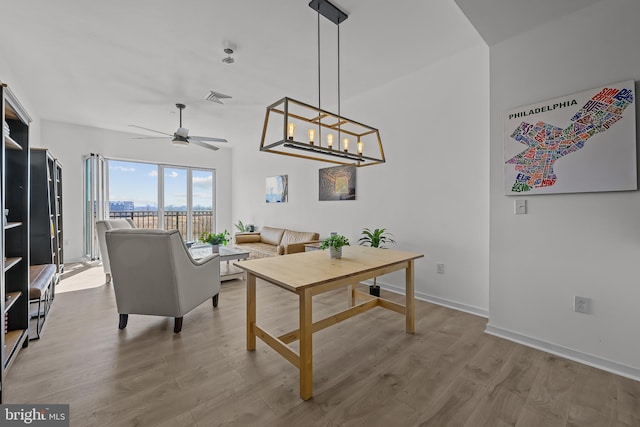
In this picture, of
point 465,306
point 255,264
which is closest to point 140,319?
point 255,264

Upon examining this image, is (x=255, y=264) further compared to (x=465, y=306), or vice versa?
(x=465, y=306)

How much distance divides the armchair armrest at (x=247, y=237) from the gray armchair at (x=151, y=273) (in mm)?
3399

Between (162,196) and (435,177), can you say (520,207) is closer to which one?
(435,177)

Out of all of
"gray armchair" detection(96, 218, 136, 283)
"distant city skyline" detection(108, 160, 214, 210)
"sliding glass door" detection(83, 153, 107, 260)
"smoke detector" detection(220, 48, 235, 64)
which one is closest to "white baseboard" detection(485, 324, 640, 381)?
"smoke detector" detection(220, 48, 235, 64)

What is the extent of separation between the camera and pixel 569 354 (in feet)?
7.16

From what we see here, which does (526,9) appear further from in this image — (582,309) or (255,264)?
(255,264)

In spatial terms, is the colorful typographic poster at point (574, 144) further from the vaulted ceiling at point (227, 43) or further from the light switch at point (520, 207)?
the vaulted ceiling at point (227, 43)

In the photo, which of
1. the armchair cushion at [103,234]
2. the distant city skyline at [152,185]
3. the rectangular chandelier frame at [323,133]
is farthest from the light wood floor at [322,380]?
the distant city skyline at [152,185]

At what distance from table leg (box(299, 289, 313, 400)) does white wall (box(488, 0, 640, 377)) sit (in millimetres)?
1876

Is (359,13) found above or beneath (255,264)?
above

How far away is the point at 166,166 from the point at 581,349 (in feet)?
26.2

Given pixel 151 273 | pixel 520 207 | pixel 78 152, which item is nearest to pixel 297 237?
pixel 151 273

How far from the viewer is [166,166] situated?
275 inches

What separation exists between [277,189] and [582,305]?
5.24 m
